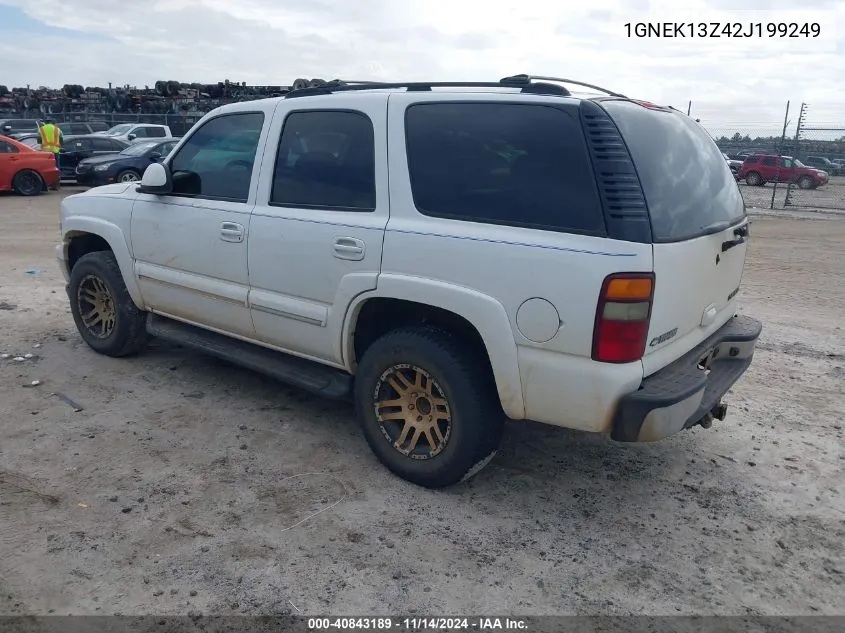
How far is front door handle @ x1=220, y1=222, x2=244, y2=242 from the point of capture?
406cm

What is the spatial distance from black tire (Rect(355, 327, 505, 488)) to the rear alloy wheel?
28053 millimetres

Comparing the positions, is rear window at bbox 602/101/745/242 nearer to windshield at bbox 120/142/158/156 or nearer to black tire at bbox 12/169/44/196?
windshield at bbox 120/142/158/156

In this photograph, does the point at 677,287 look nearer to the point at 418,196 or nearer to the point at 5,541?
the point at 418,196

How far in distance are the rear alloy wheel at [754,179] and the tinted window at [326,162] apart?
91.0 ft

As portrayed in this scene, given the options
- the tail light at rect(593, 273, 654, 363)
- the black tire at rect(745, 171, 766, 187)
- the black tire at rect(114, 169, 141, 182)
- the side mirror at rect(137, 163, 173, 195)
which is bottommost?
the black tire at rect(745, 171, 766, 187)

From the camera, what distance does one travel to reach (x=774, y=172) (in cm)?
2680

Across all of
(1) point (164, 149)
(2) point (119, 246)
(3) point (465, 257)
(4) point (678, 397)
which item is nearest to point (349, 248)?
(3) point (465, 257)

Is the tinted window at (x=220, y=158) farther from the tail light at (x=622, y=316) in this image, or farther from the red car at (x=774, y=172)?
the red car at (x=774, y=172)

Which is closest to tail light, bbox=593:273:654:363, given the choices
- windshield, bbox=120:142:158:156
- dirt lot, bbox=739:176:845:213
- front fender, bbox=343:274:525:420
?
front fender, bbox=343:274:525:420

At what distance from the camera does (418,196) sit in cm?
337

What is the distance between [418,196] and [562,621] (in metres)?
1.99

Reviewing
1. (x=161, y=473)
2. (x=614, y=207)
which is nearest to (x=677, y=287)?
(x=614, y=207)

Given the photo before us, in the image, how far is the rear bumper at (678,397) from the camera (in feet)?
9.36

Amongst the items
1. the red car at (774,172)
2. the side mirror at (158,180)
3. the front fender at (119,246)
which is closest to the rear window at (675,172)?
the side mirror at (158,180)
